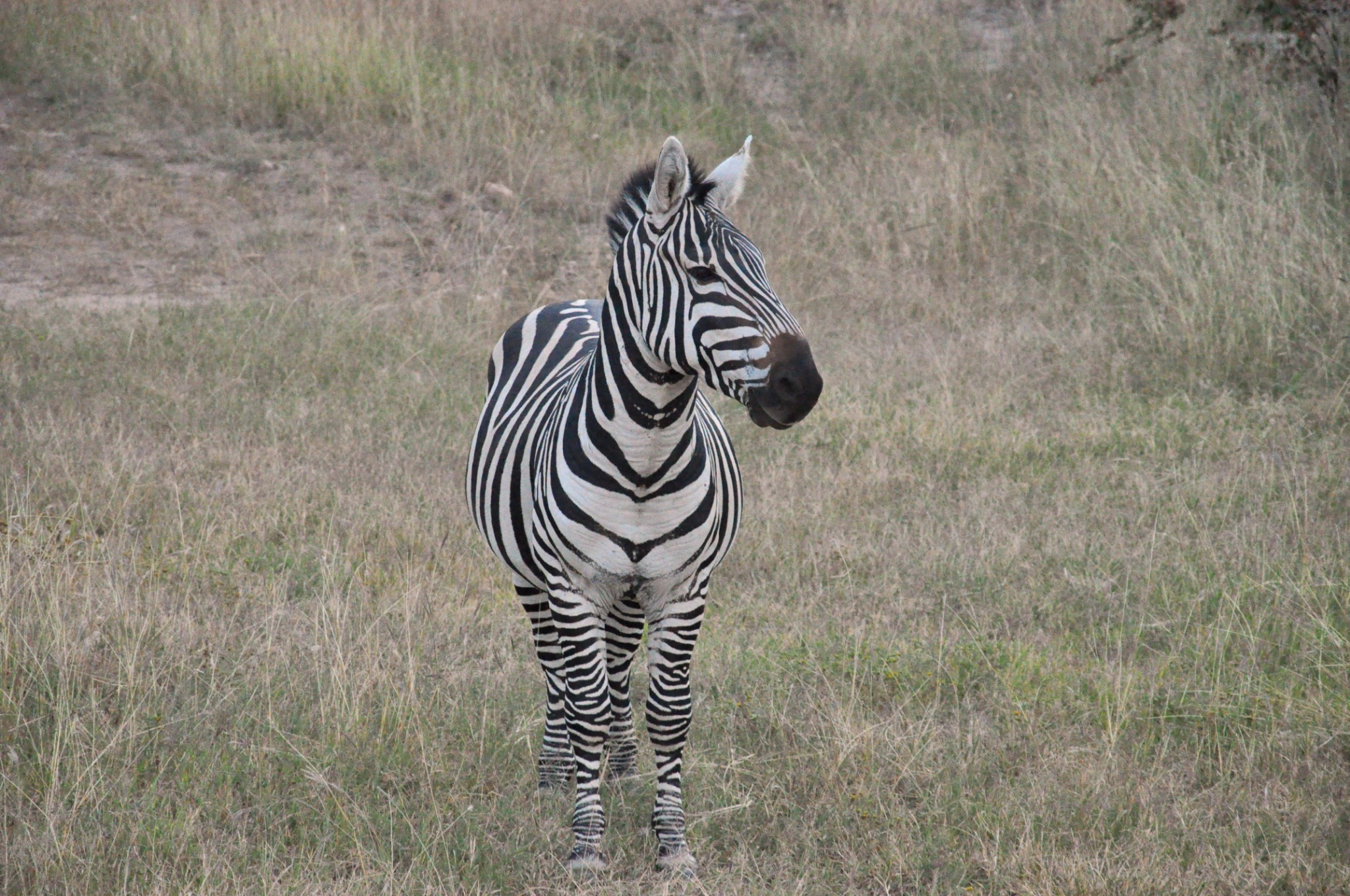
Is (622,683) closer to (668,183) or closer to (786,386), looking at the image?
(786,386)

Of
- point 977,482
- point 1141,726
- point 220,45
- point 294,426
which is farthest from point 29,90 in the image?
point 1141,726

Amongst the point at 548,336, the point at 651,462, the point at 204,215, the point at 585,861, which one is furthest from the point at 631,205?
the point at 204,215

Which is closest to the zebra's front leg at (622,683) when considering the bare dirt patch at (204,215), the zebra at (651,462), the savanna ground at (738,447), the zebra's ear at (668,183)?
the zebra at (651,462)

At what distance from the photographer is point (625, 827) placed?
12.8ft

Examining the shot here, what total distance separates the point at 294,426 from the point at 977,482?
3.70 metres

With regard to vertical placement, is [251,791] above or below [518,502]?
below

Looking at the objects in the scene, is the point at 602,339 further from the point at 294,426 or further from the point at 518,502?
the point at 294,426

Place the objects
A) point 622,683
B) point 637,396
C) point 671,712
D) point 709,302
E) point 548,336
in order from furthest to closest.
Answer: point 548,336 → point 622,683 → point 671,712 → point 637,396 → point 709,302

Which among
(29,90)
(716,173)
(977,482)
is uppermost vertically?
(29,90)

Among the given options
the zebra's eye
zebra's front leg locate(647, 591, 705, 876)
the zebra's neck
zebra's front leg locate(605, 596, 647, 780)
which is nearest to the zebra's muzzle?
the zebra's eye

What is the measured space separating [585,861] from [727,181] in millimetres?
1951

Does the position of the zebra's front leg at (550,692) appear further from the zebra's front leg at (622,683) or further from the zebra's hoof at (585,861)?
the zebra's hoof at (585,861)

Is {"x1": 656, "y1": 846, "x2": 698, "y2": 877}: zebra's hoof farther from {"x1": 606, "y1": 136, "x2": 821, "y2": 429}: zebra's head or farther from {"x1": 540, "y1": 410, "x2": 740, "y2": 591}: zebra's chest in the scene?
{"x1": 606, "y1": 136, "x2": 821, "y2": 429}: zebra's head

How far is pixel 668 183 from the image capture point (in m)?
3.15
